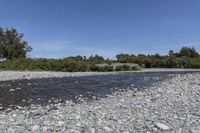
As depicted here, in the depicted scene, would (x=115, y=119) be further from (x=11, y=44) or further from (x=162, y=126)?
(x=11, y=44)

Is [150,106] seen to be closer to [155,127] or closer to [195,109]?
[195,109]

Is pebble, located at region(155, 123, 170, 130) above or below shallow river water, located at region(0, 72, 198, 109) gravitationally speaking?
below

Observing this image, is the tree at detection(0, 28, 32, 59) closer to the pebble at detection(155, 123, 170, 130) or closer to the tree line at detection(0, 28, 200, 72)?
the tree line at detection(0, 28, 200, 72)

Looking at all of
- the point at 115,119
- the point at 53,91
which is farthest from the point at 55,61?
the point at 115,119

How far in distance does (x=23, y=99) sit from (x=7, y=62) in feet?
145

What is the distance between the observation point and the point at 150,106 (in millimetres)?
13555

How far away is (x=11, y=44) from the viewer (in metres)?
70.1

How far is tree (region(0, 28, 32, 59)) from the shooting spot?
69688 millimetres

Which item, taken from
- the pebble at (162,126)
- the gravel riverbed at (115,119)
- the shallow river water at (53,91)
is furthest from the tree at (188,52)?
the pebble at (162,126)

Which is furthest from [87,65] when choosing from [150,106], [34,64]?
[150,106]

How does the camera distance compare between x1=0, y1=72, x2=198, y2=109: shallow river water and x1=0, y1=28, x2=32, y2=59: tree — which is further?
x1=0, y1=28, x2=32, y2=59: tree

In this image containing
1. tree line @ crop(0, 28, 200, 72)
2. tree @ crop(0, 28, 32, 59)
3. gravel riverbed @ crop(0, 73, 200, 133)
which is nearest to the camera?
gravel riverbed @ crop(0, 73, 200, 133)

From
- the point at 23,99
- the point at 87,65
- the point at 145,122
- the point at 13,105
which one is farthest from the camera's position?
the point at 87,65

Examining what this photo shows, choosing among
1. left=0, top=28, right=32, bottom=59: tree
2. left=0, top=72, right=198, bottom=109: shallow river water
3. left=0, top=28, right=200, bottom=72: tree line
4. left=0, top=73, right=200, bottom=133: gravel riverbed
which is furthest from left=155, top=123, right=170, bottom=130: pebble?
left=0, top=28, right=32, bottom=59: tree
